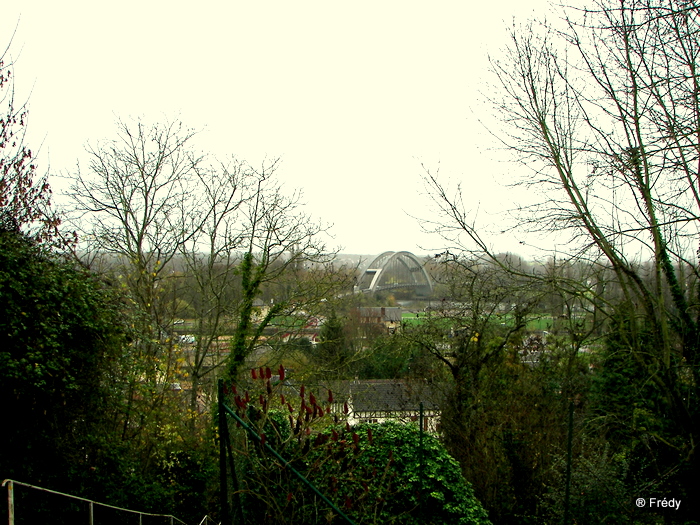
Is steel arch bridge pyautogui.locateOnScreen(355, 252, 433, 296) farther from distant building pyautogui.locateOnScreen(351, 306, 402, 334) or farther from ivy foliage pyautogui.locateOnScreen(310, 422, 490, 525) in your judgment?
ivy foliage pyautogui.locateOnScreen(310, 422, 490, 525)

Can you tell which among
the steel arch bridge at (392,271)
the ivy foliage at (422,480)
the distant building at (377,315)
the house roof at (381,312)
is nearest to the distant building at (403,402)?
the ivy foliage at (422,480)

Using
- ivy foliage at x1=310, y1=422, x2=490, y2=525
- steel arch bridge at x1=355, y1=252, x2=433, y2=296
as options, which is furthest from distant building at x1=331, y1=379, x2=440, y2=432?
steel arch bridge at x1=355, y1=252, x2=433, y2=296

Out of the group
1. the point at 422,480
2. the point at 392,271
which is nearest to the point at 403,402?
the point at 422,480

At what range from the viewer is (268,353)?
42.4 feet

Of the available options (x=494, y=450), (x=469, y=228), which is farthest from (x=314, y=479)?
(x=469, y=228)

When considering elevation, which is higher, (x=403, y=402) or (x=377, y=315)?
(x=377, y=315)

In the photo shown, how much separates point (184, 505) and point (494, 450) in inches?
202

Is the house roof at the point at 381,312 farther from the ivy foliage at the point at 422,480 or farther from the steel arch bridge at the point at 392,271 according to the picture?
the ivy foliage at the point at 422,480

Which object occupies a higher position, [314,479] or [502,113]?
[502,113]

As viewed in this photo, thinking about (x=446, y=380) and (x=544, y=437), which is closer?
(x=544, y=437)

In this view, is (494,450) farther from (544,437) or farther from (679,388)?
(679,388)

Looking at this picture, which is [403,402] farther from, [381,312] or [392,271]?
[392,271]

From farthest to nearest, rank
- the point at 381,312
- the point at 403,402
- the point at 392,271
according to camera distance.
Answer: the point at 392,271, the point at 381,312, the point at 403,402

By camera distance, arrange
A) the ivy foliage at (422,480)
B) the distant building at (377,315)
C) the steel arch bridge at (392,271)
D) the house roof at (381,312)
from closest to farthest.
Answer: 1. the ivy foliage at (422,480)
2. the distant building at (377,315)
3. the house roof at (381,312)
4. the steel arch bridge at (392,271)
